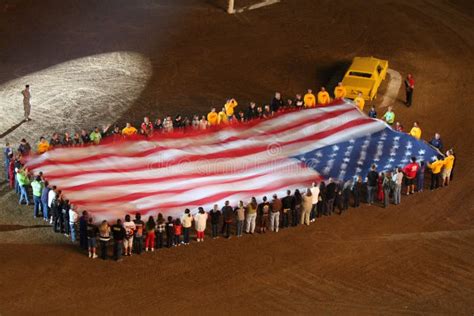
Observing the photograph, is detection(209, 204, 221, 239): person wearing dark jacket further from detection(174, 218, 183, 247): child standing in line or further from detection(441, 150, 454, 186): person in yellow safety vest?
detection(441, 150, 454, 186): person in yellow safety vest

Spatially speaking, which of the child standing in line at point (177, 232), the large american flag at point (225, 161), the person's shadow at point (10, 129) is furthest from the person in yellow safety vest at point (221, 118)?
the person's shadow at point (10, 129)

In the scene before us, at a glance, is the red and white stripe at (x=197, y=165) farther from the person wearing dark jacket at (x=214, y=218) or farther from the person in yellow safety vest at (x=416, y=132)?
the person in yellow safety vest at (x=416, y=132)

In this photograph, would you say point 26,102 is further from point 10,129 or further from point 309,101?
point 309,101

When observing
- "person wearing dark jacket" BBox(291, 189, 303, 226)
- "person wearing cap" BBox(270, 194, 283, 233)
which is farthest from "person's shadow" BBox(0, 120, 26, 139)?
"person wearing dark jacket" BBox(291, 189, 303, 226)

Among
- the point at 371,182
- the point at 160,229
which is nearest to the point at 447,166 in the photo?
the point at 371,182

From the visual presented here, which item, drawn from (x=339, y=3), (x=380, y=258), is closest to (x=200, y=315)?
(x=380, y=258)

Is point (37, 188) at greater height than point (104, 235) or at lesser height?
greater

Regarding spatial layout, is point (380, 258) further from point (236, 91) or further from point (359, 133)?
point (236, 91)
